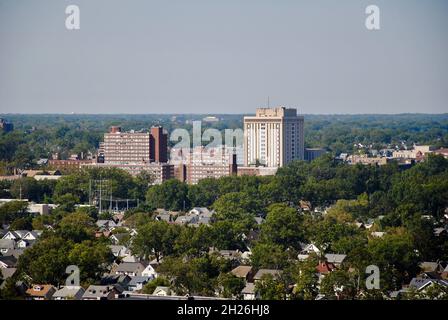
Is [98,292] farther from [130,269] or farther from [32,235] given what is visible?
[32,235]

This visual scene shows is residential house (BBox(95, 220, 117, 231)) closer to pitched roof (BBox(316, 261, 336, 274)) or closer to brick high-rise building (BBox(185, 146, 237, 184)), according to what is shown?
pitched roof (BBox(316, 261, 336, 274))

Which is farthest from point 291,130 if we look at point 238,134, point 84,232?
point 84,232

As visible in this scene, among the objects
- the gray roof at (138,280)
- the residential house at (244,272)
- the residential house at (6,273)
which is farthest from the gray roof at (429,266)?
the residential house at (6,273)

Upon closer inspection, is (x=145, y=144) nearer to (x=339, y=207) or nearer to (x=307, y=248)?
(x=339, y=207)

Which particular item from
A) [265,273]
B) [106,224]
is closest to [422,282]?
[265,273]

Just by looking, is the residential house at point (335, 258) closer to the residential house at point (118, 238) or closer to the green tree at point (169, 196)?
the residential house at point (118, 238)

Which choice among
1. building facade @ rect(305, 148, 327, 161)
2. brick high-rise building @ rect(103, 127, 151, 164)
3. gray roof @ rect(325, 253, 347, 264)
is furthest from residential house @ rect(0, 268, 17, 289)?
building facade @ rect(305, 148, 327, 161)
